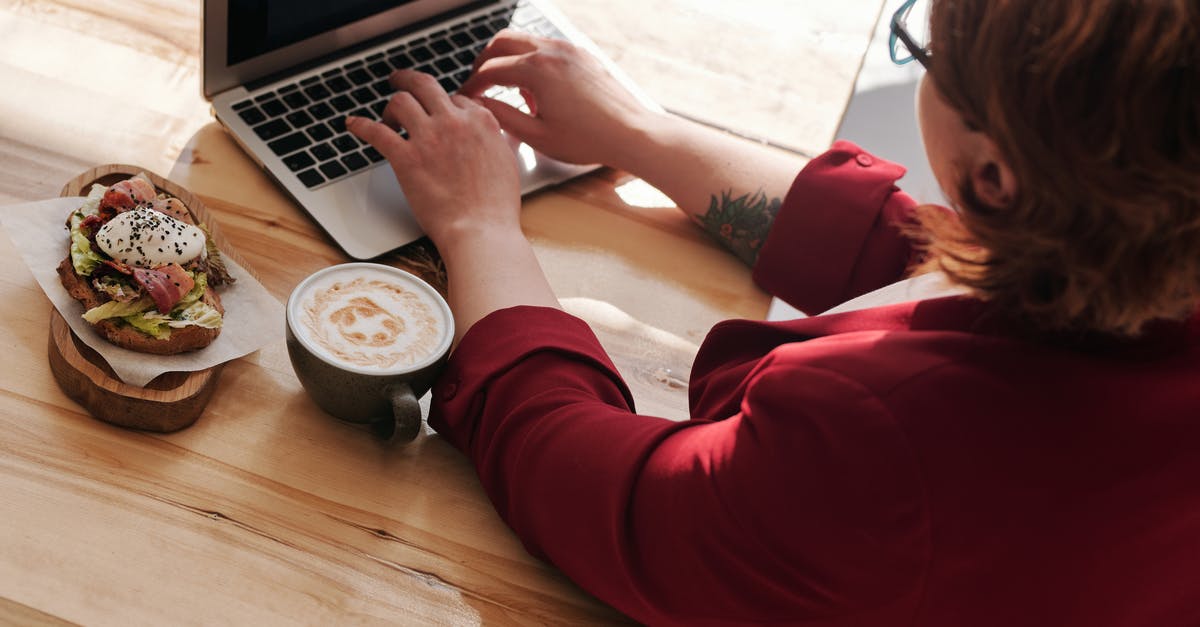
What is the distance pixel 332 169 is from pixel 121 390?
345 millimetres

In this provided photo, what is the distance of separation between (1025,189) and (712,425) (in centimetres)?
27

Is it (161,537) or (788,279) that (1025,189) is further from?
(161,537)

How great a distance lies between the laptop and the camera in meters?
1.04

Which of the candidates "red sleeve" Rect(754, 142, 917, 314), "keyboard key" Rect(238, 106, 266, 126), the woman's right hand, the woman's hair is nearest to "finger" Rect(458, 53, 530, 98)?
the woman's right hand

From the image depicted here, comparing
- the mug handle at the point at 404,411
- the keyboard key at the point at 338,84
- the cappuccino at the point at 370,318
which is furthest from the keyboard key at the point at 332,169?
the mug handle at the point at 404,411

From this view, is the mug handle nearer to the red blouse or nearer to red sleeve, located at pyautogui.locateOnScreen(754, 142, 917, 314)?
the red blouse

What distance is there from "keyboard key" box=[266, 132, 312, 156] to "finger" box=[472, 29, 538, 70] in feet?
0.69

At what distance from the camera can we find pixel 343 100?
1120mm

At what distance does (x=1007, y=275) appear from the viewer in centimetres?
64

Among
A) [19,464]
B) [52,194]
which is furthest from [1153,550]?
[52,194]

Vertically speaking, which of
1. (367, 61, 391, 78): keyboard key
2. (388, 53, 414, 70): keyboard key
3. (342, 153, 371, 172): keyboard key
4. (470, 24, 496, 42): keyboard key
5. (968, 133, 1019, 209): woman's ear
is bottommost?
(342, 153, 371, 172): keyboard key

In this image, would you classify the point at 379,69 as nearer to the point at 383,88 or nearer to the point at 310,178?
the point at 383,88

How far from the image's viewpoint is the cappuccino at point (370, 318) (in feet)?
2.73

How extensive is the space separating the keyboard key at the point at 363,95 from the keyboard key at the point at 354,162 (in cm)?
8
